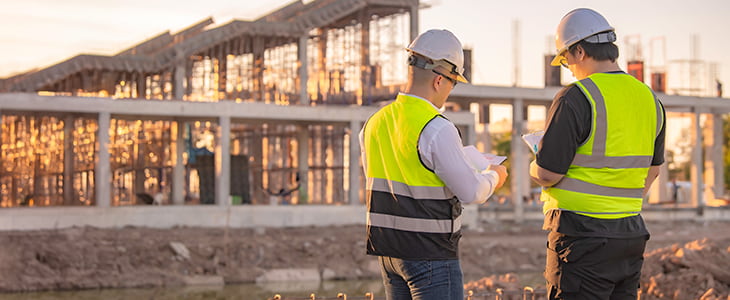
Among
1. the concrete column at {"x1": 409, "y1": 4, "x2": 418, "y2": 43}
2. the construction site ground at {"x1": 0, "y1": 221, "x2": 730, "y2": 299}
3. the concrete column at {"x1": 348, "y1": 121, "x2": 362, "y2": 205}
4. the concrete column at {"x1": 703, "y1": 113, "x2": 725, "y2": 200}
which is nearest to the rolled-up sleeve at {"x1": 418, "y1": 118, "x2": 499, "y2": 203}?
the construction site ground at {"x1": 0, "y1": 221, "x2": 730, "y2": 299}

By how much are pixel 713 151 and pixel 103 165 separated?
31.3 metres

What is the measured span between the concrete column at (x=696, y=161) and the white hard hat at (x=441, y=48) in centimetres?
4581

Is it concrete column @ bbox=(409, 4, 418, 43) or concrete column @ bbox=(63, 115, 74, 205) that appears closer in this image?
concrete column @ bbox=(63, 115, 74, 205)

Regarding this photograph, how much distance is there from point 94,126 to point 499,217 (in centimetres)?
1791

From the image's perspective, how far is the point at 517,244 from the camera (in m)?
31.6

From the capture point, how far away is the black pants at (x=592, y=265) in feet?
14.1

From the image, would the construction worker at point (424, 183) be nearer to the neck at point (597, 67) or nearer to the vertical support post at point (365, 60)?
the neck at point (597, 67)

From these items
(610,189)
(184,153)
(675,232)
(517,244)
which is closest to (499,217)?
(675,232)

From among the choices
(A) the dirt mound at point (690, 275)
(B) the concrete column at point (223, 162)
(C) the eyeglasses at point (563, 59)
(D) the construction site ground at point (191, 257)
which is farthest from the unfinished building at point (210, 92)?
(C) the eyeglasses at point (563, 59)

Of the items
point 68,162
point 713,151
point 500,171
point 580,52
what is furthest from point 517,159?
point 500,171

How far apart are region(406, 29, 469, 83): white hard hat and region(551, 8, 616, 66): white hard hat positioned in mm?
563

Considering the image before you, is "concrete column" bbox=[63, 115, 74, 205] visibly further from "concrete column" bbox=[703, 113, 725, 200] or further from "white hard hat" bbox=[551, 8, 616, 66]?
"white hard hat" bbox=[551, 8, 616, 66]

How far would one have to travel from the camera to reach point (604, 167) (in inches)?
171

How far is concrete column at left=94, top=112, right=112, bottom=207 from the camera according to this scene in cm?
3366
